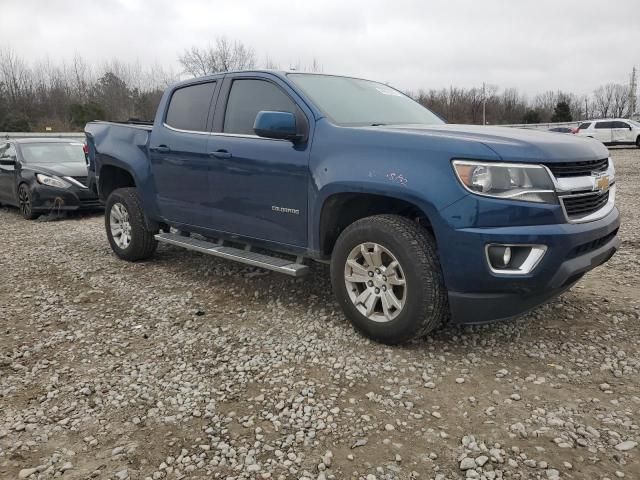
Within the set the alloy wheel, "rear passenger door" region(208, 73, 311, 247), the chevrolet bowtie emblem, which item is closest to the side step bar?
"rear passenger door" region(208, 73, 311, 247)

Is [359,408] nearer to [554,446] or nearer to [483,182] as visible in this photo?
[554,446]

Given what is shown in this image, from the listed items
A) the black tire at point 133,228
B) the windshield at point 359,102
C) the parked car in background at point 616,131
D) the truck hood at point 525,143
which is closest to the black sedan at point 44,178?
the black tire at point 133,228

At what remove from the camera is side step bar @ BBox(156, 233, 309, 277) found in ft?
12.7

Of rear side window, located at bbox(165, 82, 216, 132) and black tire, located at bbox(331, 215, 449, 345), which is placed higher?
rear side window, located at bbox(165, 82, 216, 132)

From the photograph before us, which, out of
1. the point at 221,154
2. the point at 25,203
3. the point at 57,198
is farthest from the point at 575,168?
the point at 25,203

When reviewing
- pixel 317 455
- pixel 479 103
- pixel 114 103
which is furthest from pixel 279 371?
pixel 479 103

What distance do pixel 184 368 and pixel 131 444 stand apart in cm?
78

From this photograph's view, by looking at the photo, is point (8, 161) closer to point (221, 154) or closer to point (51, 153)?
point (51, 153)

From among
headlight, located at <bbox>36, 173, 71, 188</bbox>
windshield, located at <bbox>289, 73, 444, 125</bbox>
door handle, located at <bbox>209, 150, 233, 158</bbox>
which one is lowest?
headlight, located at <bbox>36, 173, 71, 188</bbox>

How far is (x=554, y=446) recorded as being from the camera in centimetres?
241

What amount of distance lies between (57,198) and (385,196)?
736cm

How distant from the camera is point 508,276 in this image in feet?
9.67

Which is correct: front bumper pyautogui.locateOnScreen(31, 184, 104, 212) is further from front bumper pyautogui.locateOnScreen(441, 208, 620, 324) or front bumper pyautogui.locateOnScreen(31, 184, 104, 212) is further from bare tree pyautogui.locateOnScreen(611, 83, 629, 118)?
bare tree pyautogui.locateOnScreen(611, 83, 629, 118)

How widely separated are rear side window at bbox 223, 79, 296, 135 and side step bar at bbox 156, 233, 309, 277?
1.01 meters
